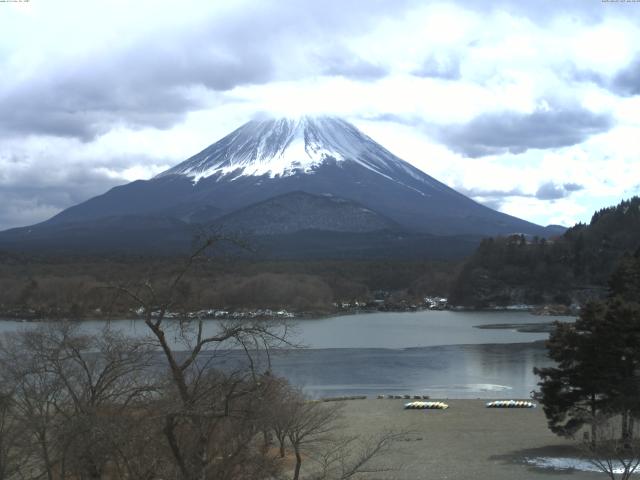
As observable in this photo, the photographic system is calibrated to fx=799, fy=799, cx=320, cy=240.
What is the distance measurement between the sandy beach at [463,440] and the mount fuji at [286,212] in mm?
88665

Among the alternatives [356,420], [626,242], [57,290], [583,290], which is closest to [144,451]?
[356,420]

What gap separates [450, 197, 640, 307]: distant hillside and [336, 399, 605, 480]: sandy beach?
66.1 meters

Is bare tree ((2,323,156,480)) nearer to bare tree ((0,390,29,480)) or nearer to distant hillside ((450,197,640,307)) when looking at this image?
bare tree ((0,390,29,480))

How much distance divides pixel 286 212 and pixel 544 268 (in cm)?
7032

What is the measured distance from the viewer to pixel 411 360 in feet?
128

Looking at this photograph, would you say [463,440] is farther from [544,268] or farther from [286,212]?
[286,212]

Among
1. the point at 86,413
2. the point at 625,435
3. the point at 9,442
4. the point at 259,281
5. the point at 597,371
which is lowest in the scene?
the point at 625,435

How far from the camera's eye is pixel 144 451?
6.11m

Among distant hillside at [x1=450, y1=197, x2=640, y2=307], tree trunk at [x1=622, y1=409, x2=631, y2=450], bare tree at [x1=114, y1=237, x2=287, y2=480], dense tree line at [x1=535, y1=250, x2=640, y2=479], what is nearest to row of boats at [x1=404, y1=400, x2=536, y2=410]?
dense tree line at [x1=535, y1=250, x2=640, y2=479]

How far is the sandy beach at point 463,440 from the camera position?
48.4ft

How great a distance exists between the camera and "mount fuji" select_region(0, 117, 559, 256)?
13138 centimetres

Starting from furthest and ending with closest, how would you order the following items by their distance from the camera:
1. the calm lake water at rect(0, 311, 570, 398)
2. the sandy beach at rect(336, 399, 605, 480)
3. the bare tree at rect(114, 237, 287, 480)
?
the calm lake water at rect(0, 311, 570, 398), the sandy beach at rect(336, 399, 605, 480), the bare tree at rect(114, 237, 287, 480)

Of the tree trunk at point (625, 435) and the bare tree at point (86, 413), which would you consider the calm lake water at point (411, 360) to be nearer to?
the tree trunk at point (625, 435)

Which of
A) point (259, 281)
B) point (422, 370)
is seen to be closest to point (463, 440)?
point (422, 370)
